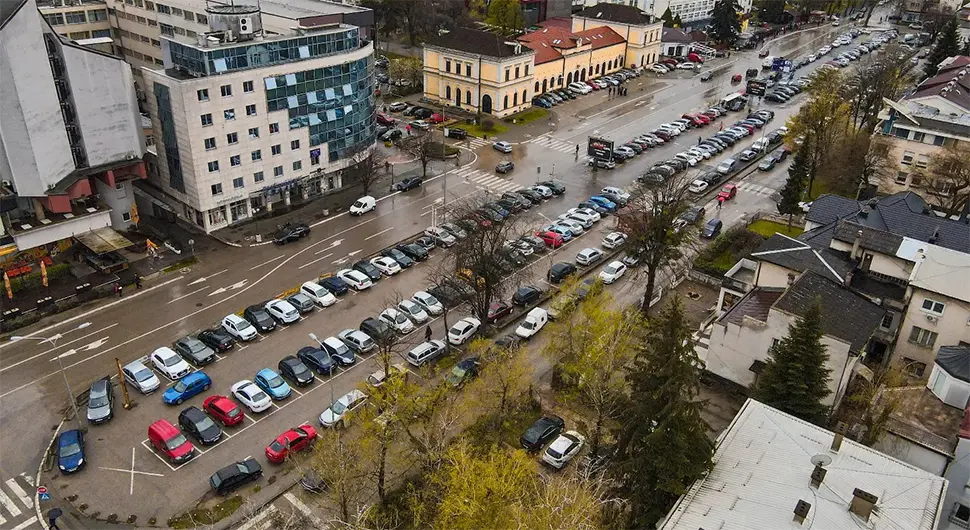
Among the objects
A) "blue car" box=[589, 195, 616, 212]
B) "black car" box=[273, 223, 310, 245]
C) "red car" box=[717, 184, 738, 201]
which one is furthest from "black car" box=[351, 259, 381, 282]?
"red car" box=[717, 184, 738, 201]

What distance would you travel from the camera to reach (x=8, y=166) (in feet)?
171

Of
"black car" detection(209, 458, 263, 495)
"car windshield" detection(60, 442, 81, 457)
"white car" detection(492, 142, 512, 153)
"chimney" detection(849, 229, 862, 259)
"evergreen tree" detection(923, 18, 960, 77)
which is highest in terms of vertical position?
"evergreen tree" detection(923, 18, 960, 77)

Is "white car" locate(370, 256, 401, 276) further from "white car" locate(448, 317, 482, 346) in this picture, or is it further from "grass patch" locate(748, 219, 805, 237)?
"grass patch" locate(748, 219, 805, 237)

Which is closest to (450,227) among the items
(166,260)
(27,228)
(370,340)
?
(370,340)

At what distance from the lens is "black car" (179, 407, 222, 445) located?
39.0 metres

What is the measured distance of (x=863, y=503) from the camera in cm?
2591

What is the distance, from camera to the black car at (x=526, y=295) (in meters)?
52.4

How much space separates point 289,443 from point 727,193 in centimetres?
5166

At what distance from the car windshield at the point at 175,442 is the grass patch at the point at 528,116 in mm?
63981

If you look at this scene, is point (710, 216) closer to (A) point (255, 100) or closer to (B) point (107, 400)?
(A) point (255, 100)

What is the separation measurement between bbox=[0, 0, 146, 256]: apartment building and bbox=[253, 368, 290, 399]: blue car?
23.8 m

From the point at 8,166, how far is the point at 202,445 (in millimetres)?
29576

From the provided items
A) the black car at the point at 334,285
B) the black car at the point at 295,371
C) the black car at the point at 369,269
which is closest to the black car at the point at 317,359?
the black car at the point at 295,371

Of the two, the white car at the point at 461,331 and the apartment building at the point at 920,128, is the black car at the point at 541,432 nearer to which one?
the white car at the point at 461,331
